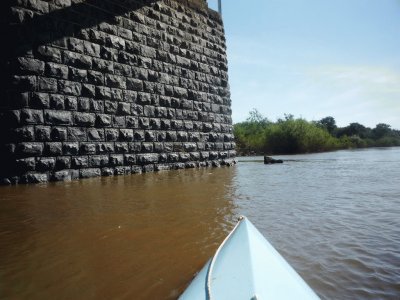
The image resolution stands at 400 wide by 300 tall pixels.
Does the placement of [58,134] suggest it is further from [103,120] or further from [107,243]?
[107,243]

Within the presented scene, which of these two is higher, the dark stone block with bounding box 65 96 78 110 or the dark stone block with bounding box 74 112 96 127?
the dark stone block with bounding box 65 96 78 110

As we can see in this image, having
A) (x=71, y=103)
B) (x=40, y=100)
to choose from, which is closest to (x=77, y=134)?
(x=71, y=103)

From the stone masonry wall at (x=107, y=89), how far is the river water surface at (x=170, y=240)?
1.74 m

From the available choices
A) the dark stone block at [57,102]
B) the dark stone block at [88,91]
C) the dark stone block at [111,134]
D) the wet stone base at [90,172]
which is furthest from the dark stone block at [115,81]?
the wet stone base at [90,172]

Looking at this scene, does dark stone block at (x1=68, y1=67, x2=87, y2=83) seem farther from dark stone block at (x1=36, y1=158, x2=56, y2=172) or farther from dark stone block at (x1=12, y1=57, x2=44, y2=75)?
dark stone block at (x1=36, y1=158, x2=56, y2=172)

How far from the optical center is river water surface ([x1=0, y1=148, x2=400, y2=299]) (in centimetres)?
→ 136

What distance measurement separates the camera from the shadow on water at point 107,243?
1.35 metres

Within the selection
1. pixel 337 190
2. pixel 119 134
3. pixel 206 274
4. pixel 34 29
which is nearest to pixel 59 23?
pixel 34 29

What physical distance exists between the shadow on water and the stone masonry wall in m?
1.84

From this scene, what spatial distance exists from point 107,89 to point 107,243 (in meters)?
4.68

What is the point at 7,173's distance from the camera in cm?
473

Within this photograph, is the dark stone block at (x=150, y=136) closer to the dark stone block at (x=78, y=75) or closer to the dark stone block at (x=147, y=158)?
the dark stone block at (x=147, y=158)

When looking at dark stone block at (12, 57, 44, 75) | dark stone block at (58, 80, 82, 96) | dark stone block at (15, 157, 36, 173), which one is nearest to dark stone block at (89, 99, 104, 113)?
dark stone block at (58, 80, 82, 96)

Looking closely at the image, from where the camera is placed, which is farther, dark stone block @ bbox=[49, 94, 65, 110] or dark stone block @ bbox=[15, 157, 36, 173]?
dark stone block @ bbox=[49, 94, 65, 110]
